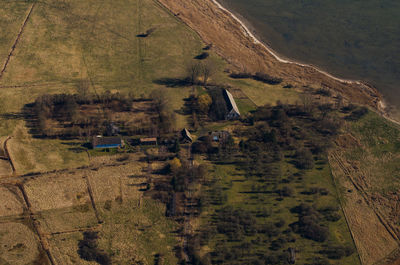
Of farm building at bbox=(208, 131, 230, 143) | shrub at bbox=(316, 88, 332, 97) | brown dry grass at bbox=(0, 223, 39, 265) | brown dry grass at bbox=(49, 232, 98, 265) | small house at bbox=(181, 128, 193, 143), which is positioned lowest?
brown dry grass at bbox=(0, 223, 39, 265)

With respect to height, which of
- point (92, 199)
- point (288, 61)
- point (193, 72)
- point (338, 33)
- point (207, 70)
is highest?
point (338, 33)

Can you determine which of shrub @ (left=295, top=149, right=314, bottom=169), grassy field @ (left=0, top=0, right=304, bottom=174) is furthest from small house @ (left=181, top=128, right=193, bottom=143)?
shrub @ (left=295, top=149, right=314, bottom=169)

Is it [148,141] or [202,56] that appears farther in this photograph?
[202,56]

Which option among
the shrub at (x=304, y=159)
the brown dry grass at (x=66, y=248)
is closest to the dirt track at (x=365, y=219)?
the shrub at (x=304, y=159)

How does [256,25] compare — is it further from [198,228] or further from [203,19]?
[198,228]

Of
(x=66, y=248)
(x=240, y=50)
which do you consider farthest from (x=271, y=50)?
(x=66, y=248)

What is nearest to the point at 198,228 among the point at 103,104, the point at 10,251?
the point at 10,251

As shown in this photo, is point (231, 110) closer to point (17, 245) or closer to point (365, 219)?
point (365, 219)

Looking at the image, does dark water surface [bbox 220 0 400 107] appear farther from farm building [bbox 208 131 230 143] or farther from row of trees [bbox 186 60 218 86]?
farm building [bbox 208 131 230 143]
